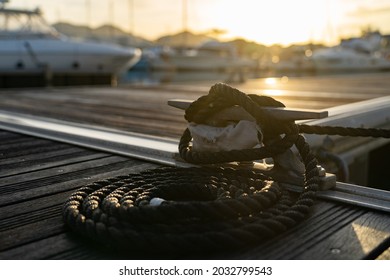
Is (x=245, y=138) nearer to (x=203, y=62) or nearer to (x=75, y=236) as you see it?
(x=75, y=236)

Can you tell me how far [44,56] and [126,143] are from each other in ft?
49.4

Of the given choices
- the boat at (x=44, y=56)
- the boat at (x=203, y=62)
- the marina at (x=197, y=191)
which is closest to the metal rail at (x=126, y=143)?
the marina at (x=197, y=191)

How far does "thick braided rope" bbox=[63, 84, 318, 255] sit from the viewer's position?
1345 millimetres

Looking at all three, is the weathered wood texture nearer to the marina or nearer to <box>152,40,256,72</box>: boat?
the marina

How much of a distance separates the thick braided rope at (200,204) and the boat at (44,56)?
Answer: 15.8 metres

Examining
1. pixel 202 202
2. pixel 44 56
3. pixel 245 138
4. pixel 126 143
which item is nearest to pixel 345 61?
pixel 44 56

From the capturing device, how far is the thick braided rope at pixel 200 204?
52.9 inches

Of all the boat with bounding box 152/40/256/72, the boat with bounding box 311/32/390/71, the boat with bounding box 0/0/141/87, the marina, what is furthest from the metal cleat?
the boat with bounding box 311/32/390/71

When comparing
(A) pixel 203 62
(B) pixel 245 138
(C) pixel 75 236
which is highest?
(A) pixel 203 62

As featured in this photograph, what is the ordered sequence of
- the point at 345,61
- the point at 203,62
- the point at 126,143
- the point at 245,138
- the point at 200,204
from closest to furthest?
1. the point at 200,204
2. the point at 245,138
3. the point at 126,143
4. the point at 203,62
5. the point at 345,61

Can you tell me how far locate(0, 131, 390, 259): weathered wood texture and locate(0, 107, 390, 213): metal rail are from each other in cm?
10

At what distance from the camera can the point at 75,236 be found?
1.46 metres

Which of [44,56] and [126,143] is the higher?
[44,56]
